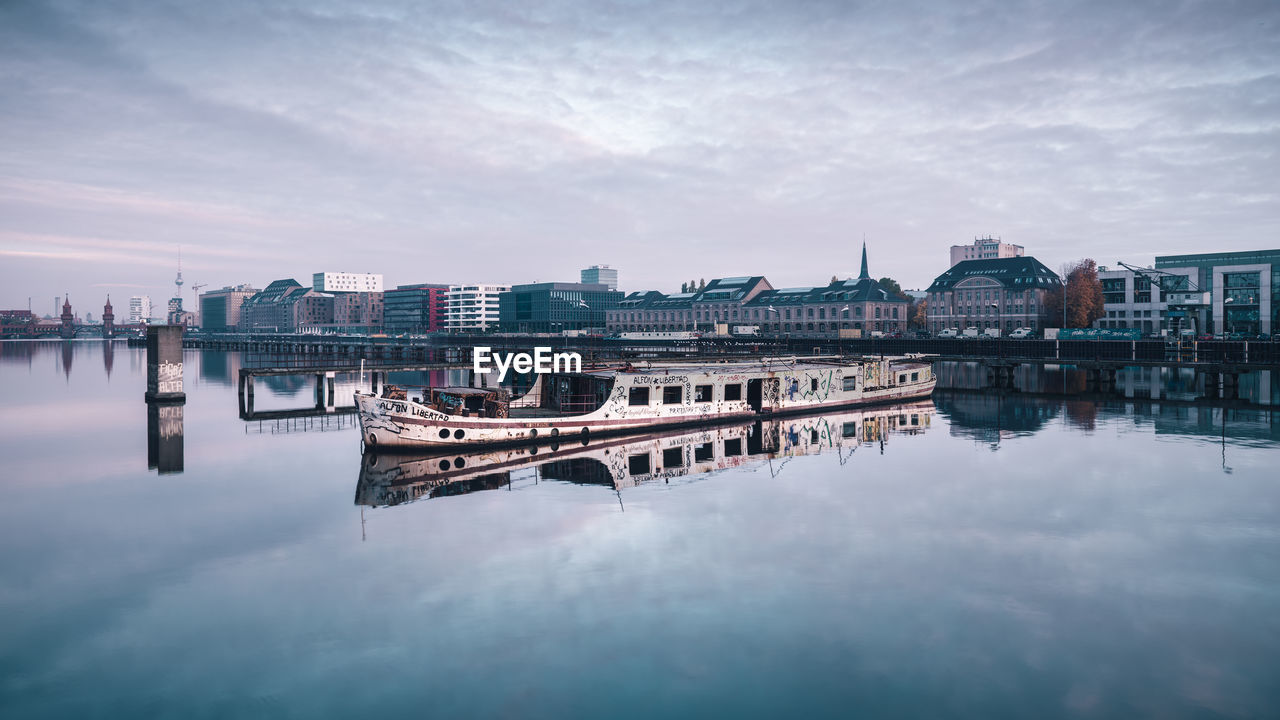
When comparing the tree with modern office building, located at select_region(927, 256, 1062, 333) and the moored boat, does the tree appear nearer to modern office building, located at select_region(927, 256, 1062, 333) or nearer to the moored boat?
modern office building, located at select_region(927, 256, 1062, 333)

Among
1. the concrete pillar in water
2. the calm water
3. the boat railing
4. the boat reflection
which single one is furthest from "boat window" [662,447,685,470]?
the concrete pillar in water

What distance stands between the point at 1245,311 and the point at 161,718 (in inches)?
7462

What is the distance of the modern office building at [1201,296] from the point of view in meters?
152

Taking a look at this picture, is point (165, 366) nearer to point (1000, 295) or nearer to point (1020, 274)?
point (1000, 295)

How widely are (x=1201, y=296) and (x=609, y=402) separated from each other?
153197mm

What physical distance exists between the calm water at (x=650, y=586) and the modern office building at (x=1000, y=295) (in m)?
142

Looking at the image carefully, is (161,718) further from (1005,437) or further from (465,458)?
(1005,437)

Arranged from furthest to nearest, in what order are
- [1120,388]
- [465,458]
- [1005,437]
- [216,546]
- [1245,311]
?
[1245,311]
[1120,388]
[1005,437]
[465,458]
[216,546]

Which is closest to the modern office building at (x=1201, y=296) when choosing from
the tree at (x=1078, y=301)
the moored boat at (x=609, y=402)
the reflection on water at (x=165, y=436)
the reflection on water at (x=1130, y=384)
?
the tree at (x=1078, y=301)

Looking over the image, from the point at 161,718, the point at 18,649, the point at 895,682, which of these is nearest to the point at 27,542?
the point at 18,649

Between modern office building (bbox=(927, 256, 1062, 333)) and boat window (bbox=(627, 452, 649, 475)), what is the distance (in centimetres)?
15359

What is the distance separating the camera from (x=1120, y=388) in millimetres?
102562

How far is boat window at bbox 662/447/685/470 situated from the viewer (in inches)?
1931

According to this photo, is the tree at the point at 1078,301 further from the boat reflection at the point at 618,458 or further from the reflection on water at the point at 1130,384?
the boat reflection at the point at 618,458
